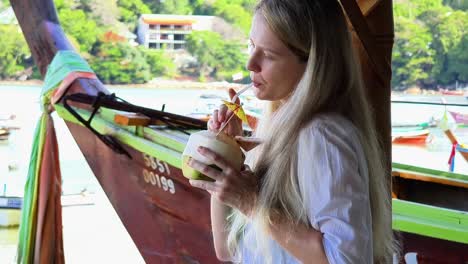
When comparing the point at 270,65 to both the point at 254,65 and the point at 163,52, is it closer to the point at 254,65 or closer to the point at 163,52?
the point at 254,65

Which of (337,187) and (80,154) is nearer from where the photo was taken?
(337,187)

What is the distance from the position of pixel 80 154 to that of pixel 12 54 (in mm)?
1894

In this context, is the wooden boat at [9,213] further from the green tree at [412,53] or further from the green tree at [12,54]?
the green tree at [412,53]

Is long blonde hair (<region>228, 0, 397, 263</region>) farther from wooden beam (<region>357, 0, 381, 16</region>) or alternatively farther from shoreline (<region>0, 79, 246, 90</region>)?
shoreline (<region>0, 79, 246, 90</region>)

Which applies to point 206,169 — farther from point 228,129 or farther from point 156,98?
point 156,98

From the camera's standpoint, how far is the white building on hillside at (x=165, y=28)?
462cm

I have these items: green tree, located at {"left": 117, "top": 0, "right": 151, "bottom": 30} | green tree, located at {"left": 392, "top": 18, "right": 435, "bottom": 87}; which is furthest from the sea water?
green tree, located at {"left": 117, "top": 0, "right": 151, "bottom": 30}

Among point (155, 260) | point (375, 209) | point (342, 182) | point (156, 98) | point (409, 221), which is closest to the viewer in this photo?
point (342, 182)

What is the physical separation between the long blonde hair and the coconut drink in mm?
48

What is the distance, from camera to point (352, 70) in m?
0.78

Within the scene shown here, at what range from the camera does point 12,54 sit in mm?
4988

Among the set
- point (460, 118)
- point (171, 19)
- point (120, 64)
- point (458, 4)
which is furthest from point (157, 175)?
point (460, 118)

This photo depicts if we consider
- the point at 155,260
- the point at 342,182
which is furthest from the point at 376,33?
the point at 155,260

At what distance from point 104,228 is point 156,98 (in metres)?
1.21
